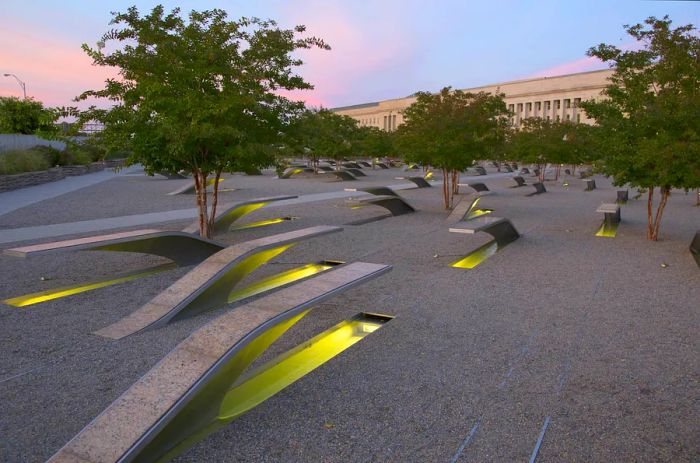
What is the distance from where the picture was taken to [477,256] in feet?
32.6

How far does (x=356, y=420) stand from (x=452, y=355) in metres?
1.55

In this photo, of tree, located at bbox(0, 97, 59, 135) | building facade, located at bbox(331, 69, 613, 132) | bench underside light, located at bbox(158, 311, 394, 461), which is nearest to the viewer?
bench underside light, located at bbox(158, 311, 394, 461)

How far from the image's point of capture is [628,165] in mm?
11102

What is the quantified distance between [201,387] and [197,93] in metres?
7.50

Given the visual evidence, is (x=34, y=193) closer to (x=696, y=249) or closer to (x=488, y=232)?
(x=488, y=232)

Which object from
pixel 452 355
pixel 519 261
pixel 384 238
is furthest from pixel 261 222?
pixel 452 355

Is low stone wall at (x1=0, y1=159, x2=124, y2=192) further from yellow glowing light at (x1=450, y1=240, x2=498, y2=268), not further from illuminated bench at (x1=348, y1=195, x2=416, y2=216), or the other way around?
yellow glowing light at (x1=450, y1=240, x2=498, y2=268)

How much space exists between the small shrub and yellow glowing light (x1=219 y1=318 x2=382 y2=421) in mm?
20817

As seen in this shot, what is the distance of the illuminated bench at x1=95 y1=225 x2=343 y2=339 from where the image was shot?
5.73 metres

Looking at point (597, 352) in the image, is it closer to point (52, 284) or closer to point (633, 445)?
point (633, 445)

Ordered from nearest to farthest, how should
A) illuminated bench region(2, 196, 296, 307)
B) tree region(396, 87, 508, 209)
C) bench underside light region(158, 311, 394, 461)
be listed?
1. bench underside light region(158, 311, 394, 461)
2. illuminated bench region(2, 196, 296, 307)
3. tree region(396, 87, 508, 209)

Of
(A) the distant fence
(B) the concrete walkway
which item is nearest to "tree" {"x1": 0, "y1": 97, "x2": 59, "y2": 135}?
(A) the distant fence

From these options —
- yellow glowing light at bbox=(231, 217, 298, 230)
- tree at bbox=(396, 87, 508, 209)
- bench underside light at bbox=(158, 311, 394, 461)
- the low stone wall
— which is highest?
tree at bbox=(396, 87, 508, 209)

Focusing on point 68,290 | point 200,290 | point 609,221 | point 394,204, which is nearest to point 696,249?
point 609,221
